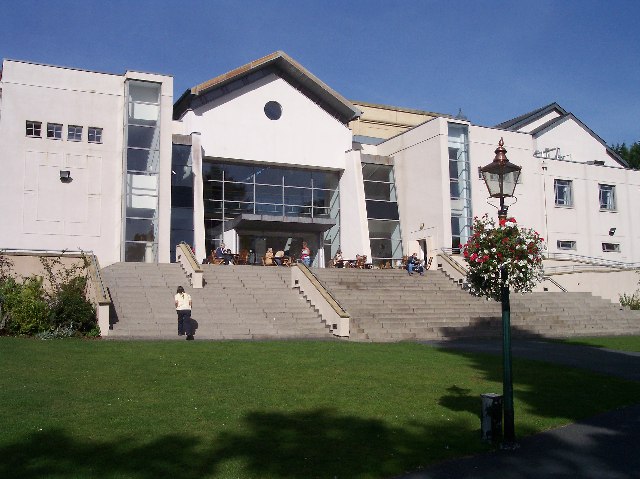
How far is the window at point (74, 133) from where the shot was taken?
30156 millimetres

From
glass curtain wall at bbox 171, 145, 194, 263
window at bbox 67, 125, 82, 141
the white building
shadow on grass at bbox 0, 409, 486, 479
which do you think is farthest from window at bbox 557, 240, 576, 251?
shadow on grass at bbox 0, 409, 486, 479

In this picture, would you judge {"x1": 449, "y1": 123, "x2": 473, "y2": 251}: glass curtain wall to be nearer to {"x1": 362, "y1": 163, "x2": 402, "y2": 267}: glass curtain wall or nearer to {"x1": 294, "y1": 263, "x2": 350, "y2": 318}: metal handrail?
{"x1": 362, "y1": 163, "x2": 402, "y2": 267}: glass curtain wall

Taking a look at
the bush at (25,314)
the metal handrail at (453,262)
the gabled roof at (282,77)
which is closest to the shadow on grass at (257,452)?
the bush at (25,314)

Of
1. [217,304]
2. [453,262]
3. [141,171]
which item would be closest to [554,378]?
[217,304]

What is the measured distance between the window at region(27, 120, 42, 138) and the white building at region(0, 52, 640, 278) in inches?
2.2

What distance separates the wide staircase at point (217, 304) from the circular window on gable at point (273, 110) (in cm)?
1201

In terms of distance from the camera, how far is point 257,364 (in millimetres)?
13766

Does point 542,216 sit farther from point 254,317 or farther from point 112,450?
point 112,450

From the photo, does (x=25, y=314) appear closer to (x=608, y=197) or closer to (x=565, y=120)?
(x=608, y=197)

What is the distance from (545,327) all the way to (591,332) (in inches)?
72.8

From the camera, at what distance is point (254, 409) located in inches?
371

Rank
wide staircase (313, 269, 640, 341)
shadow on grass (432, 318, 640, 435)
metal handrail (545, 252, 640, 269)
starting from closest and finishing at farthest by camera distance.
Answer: shadow on grass (432, 318, 640, 435)
wide staircase (313, 269, 640, 341)
metal handrail (545, 252, 640, 269)

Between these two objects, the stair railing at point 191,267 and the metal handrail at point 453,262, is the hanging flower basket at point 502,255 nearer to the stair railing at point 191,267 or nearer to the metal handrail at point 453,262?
the stair railing at point 191,267

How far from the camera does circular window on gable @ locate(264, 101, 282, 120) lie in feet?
122
